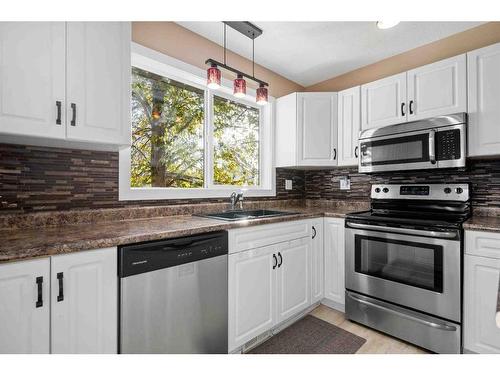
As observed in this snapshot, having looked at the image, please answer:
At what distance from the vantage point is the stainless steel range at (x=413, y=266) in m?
1.73

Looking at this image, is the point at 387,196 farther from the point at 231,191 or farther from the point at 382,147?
the point at 231,191

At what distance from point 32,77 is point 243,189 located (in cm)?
181

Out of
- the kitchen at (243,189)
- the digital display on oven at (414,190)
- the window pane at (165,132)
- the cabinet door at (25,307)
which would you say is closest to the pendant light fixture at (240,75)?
the kitchen at (243,189)

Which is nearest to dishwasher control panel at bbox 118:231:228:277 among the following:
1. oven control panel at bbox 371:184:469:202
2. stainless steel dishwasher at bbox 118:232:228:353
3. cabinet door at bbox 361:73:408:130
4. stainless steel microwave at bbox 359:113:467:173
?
stainless steel dishwasher at bbox 118:232:228:353

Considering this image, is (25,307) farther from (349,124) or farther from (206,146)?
(349,124)

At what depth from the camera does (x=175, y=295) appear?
1.37m

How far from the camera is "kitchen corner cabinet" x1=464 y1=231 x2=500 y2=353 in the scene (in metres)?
1.61

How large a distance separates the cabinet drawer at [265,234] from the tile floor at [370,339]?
760mm

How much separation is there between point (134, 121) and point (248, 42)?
4.12ft

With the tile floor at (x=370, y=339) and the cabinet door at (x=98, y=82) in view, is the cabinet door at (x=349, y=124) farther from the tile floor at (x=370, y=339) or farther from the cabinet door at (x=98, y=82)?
the cabinet door at (x=98, y=82)

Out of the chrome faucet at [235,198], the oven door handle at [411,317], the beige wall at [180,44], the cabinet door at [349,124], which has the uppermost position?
the beige wall at [180,44]

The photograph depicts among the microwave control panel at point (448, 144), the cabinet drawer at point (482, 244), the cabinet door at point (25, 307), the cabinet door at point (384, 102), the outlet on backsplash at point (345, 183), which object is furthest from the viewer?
the outlet on backsplash at point (345, 183)

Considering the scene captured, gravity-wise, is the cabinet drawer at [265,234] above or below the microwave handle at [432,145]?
below

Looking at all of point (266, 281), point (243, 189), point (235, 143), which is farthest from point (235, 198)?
point (266, 281)
